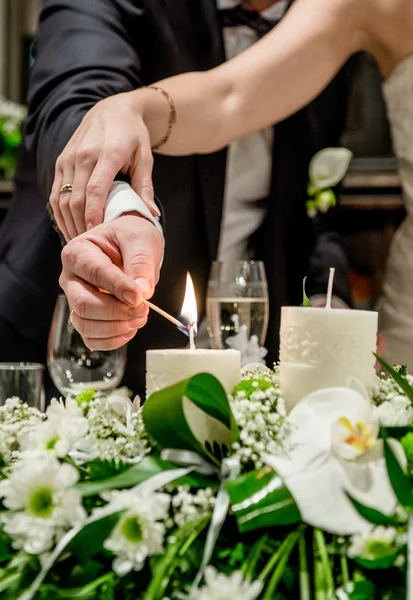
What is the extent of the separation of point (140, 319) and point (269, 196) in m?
1.24

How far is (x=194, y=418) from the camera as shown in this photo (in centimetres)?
58

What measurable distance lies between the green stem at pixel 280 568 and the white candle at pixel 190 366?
0.14 metres

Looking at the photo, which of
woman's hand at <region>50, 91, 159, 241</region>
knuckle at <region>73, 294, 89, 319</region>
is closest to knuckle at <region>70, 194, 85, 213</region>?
woman's hand at <region>50, 91, 159, 241</region>

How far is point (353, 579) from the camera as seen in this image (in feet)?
1.59

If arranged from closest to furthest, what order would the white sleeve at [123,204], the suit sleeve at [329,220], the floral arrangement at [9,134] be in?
the white sleeve at [123,204]
the suit sleeve at [329,220]
the floral arrangement at [9,134]

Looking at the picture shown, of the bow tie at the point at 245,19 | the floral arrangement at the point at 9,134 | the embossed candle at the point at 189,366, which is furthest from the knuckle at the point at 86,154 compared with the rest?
the floral arrangement at the point at 9,134

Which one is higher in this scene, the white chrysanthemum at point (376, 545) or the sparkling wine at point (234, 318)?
the sparkling wine at point (234, 318)

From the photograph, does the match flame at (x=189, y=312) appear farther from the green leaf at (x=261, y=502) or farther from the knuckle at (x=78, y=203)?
the knuckle at (x=78, y=203)

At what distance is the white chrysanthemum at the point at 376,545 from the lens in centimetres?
48

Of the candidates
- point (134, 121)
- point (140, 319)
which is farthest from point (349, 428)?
point (134, 121)

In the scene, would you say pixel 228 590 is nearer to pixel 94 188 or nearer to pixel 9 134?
pixel 94 188

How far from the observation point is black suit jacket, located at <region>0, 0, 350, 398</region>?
1.46m

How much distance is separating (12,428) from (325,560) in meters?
0.28

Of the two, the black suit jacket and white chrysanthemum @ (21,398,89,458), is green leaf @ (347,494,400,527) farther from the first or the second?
the black suit jacket
